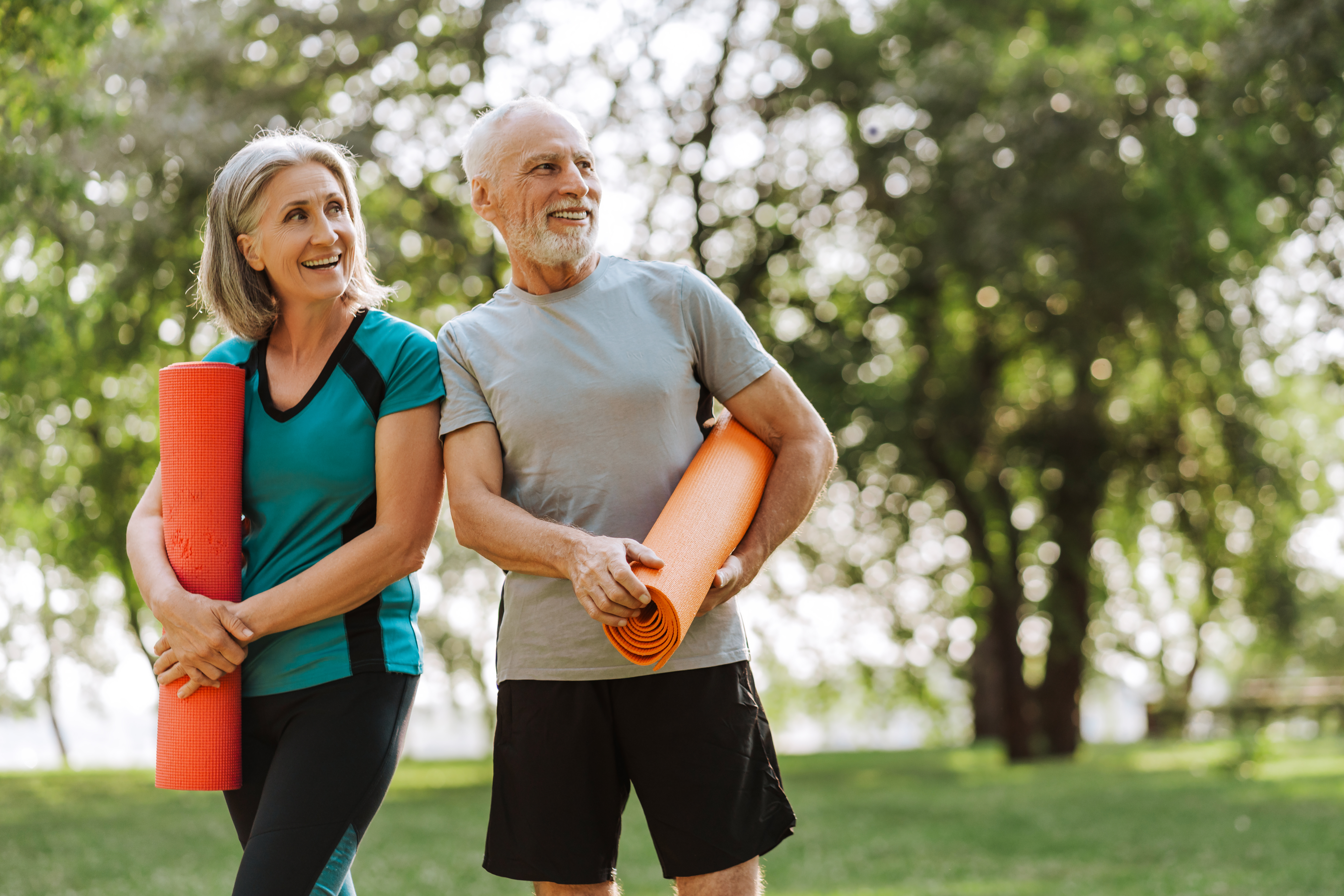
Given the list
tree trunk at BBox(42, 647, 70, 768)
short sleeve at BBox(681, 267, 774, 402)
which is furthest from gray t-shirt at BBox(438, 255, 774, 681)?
tree trunk at BBox(42, 647, 70, 768)

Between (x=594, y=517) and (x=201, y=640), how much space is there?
2.68ft

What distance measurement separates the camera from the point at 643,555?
7.86 ft

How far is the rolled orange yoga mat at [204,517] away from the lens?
257 centimetres

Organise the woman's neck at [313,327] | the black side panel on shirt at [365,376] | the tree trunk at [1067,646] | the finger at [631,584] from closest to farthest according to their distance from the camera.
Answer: the finger at [631,584]
the black side panel on shirt at [365,376]
the woman's neck at [313,327]
the tree trunk at [1067,646]

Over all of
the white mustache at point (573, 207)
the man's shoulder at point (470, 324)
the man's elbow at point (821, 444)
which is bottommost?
the man's elbow at point (821, 444)

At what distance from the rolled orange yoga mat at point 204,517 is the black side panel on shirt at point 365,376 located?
8.8 inches

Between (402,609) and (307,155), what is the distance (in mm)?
980

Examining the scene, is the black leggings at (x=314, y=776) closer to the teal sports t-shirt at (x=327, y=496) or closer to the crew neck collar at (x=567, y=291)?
the teal sports t-shirt at (x=327, y=496)

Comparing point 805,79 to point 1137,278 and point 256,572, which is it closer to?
point 1137,278

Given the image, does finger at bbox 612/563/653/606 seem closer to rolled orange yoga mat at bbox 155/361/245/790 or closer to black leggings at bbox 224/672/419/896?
black leggings at bbox 224/672/419/896

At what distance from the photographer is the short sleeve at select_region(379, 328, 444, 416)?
266cm

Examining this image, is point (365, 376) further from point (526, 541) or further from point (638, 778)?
point (638, 778)

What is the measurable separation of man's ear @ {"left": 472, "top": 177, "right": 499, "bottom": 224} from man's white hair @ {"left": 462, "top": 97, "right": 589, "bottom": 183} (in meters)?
0.01

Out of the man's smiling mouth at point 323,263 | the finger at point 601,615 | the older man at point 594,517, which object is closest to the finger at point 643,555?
the finger at point 601,615
